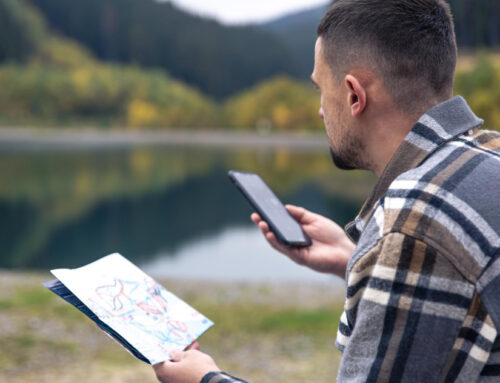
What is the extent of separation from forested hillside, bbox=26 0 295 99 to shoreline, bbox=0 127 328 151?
16.0 feet

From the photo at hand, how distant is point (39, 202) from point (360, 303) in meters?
42.4

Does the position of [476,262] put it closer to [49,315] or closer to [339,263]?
[339,263]

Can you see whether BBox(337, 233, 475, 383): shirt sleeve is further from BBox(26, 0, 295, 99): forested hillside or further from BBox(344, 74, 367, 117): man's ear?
BBox(26, 0, 295, 99): forested hillside

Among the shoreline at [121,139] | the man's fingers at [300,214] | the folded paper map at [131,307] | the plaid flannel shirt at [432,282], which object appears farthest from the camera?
the shoreline at [121,139]

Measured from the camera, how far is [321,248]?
2.03 m

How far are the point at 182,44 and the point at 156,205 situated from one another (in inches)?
785

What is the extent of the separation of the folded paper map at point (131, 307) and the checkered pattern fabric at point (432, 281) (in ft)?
1.97

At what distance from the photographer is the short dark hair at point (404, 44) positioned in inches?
47.6

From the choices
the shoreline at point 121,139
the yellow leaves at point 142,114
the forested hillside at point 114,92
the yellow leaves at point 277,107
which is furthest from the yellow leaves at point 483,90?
the yellow leaves at point 142,114

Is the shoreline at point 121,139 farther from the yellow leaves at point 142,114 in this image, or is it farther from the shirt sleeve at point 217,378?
the shirt sleeve at point 217,378

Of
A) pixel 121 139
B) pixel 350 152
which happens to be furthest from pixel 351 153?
pixel 121 139

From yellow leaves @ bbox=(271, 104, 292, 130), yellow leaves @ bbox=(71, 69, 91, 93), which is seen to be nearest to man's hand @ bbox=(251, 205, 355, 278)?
yellow leaves @ bbox=(271, 104, 292, 130)

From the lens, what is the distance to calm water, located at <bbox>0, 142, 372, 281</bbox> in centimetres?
2891

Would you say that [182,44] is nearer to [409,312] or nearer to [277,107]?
[277,107]
